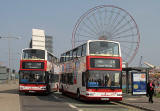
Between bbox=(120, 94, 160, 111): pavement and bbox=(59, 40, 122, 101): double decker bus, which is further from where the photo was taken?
bbox=(59, 40, 122, 101): double decker bus

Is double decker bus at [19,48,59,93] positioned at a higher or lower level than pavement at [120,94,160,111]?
higher

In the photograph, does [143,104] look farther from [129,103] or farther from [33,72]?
[33,72]

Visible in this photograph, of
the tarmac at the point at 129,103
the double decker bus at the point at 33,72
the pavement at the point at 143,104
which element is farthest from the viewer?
the double decker bus at the point at 33,72

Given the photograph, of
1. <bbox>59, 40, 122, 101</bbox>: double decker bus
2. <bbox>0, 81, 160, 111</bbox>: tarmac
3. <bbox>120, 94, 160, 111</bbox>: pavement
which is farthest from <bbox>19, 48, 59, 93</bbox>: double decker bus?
<bbox>120, 94, 160, 111</bbox>: pavement

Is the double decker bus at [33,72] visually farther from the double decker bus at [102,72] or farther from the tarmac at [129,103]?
the double decker bus at [102,72]

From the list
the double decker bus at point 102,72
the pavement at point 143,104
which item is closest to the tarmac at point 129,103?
the pavement at point 143,104

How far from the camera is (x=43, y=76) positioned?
93.0 ft

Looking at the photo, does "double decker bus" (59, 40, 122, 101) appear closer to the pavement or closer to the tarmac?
the pavement

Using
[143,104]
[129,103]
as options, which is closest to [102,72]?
[129,103]

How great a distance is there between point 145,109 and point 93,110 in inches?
111

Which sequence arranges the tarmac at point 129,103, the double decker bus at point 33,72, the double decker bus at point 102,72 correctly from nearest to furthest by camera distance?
the tarmac at point 129,103
the double decker bus at point 102,72
the double decker bus at point 33,72

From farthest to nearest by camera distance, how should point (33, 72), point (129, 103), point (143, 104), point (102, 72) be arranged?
point (33, 72) < point (102, 72) < point (129, 103) < point (143, 104)

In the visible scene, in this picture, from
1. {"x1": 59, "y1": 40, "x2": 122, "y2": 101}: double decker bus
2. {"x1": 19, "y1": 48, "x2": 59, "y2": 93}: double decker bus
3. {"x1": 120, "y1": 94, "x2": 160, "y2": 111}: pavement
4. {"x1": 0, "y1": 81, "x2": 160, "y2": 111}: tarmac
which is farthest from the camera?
{"x1": 19, "y1": 48, "x2": 59, "y2": 93}: double decker bus

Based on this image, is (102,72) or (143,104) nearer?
(143,104)
